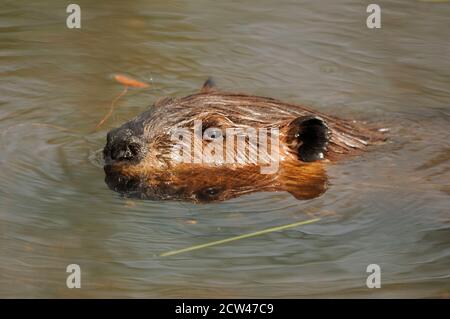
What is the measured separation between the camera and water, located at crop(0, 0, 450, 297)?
4.84 meters

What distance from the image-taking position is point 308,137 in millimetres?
6234

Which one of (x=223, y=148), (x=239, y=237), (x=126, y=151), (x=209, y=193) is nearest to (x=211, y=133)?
(x=223, y=148)

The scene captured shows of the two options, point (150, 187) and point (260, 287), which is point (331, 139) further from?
point (260, 287)

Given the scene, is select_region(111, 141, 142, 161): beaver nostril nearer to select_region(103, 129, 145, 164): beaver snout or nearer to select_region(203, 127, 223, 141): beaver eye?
select_region(103, 129, 145, 164): beaver snout

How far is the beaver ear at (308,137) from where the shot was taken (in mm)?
Result: 6093

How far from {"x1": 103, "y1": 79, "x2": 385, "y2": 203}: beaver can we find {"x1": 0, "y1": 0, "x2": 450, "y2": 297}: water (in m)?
0.17

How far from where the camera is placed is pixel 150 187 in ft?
19.2

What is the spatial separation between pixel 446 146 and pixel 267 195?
1522 mm

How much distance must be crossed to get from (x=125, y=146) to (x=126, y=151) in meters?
0.04

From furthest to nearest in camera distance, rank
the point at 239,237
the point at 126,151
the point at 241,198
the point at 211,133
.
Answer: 1. the point at 211,133
2. the point at 126,151
3. the point at 241,198
4. the point at 239,237

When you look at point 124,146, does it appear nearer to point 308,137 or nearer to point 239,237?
point 239,237

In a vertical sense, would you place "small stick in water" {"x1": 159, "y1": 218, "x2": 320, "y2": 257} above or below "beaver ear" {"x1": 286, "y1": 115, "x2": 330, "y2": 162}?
below

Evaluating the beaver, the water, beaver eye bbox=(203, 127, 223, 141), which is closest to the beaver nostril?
the beaver

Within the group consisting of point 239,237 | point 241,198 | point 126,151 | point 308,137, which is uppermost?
point 308,137
